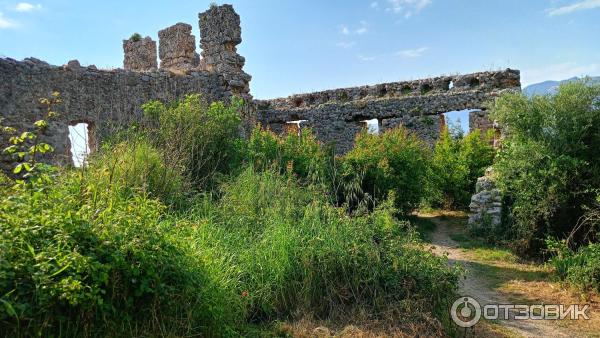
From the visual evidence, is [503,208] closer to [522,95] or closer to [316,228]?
[522,95]

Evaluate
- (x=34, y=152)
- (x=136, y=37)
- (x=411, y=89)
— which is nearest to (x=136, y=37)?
(x=136, y=37)

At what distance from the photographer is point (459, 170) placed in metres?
13.0

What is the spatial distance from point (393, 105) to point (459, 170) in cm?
374

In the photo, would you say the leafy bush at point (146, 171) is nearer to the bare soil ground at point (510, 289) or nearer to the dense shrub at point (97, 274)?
the dense shrub at point (97, 274)

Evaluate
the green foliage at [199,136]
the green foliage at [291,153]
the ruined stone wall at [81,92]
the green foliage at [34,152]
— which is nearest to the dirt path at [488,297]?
the green foliage at [291,153]

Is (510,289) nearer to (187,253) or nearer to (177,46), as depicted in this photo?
(187,253)

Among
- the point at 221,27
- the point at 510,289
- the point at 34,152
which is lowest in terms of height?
the point at 510,289

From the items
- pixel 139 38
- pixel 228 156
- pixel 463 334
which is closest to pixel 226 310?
pixel 463 334

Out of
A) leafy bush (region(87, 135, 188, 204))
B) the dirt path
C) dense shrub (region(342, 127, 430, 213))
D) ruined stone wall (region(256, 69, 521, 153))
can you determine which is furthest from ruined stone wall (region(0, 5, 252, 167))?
the dirt path

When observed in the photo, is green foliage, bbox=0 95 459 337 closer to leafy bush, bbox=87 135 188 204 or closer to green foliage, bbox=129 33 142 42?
leafy bush, bbox=87 135 188 204

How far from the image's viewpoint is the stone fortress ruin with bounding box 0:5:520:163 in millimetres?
9125

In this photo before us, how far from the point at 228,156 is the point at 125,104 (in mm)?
2915

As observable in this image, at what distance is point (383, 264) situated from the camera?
5.28 meters

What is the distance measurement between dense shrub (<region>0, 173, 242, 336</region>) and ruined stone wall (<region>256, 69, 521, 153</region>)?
1222 cm
